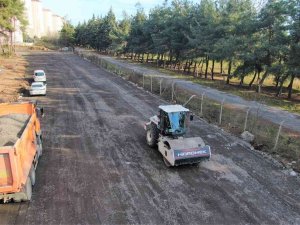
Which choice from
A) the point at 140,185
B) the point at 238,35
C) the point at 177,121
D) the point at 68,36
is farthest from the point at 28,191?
the point at 68,36

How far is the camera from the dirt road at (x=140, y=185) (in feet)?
32.9

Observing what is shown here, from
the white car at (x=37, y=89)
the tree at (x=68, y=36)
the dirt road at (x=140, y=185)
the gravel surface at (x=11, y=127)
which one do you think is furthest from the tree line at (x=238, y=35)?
the tree at (x=68, y=36)

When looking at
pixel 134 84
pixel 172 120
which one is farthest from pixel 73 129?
pixel 134 84

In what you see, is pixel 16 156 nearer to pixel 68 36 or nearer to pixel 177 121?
pixel 177 121

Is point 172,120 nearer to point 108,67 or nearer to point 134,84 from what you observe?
point 134,84

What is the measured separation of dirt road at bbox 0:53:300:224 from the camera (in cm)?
1004

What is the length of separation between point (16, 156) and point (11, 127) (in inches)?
116

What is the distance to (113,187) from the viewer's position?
11.8 m

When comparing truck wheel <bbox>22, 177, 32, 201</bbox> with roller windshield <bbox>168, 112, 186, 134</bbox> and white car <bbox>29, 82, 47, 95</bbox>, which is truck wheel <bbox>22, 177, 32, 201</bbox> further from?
white car <bbox>29, 82, 47, 95</bbox>

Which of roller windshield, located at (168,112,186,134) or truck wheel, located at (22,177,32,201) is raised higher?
roller windshield, located at (168,112,186,134)

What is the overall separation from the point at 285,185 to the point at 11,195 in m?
10.2

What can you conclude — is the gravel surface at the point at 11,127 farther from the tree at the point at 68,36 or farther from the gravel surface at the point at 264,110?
the tree at the point at 68,36

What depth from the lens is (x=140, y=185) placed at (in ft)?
39.5

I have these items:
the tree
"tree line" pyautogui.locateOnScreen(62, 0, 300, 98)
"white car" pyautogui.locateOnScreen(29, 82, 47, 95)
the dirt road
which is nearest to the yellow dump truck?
the dirt road
